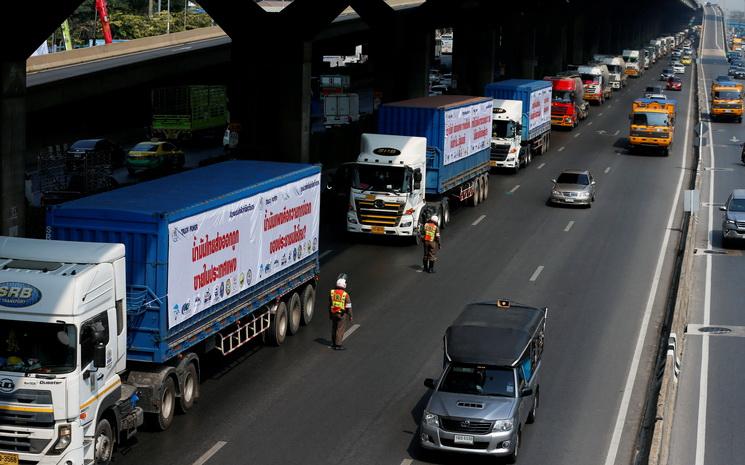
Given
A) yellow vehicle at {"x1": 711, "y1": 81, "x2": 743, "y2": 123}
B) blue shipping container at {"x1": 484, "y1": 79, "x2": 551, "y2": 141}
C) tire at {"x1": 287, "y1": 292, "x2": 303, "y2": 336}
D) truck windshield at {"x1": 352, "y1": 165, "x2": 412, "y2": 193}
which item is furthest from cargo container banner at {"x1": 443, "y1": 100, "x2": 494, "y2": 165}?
yellow vehicle at {"x1": 711, "y1": 81, "x2": 743, "y2": 123}

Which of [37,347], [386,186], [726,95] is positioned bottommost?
[37,347]

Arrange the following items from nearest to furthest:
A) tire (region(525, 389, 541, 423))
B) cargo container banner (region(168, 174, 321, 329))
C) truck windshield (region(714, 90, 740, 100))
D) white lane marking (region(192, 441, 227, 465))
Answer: white lane marking (region(192, 441, 227, 465)) → cargo container banner (region(168, 174, 321, 329)) → tire (region(525, 389, 541, 423)) → truck windshield (region(714, 90, 740, 100))

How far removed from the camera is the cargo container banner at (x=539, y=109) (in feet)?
195

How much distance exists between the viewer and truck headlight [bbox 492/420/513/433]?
18828 mm

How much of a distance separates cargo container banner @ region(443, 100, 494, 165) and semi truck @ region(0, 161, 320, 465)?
15018mm

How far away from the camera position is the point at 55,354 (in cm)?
1722

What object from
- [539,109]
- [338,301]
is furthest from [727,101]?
[338,301]

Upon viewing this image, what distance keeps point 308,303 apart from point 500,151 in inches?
1160

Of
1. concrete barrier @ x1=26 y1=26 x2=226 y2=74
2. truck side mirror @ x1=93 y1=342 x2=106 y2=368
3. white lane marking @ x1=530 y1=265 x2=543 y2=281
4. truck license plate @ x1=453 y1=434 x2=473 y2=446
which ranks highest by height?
concrete barrier @ x1=26 y1=26 x2=226 y2=74

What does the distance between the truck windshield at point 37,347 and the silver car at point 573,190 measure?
108 feet

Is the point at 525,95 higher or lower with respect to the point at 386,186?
higher

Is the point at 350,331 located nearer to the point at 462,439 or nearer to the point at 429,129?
the point at 462,439

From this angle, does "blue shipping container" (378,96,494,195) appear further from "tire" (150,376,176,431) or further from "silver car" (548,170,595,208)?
"tire" (150,376,176,431)

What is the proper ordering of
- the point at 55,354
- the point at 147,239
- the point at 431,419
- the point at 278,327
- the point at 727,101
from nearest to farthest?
the point at 55,354 < the point at 431,419 < the point at 147,239 < the point at 278,327 < the point at 727,101
